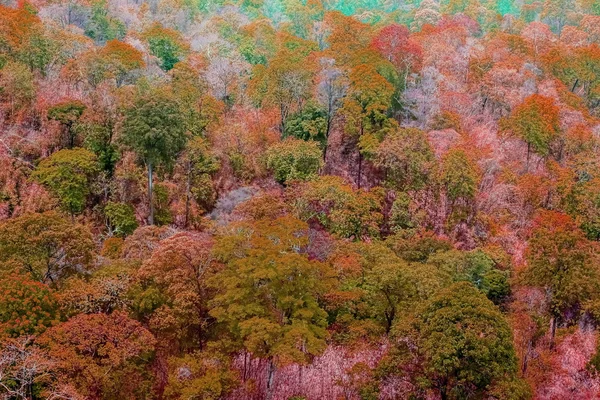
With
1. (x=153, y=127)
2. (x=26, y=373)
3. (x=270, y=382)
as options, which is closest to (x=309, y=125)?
(x=153, y=127)

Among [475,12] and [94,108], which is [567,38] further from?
[94,108]

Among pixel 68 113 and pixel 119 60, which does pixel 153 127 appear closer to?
pixel 68 113

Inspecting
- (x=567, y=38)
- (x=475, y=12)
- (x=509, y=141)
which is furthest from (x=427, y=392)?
(x=475, y=12)

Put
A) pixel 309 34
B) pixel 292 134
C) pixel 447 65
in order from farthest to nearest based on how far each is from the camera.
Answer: pixel 309 34 → pixel 447 65 → pixel 292 134

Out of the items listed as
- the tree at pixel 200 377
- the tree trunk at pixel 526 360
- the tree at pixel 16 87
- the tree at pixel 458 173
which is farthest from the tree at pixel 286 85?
the tree at pixel 200 377

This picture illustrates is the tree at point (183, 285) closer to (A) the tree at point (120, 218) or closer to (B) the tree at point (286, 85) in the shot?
(A) the tree at point (120, 218)
